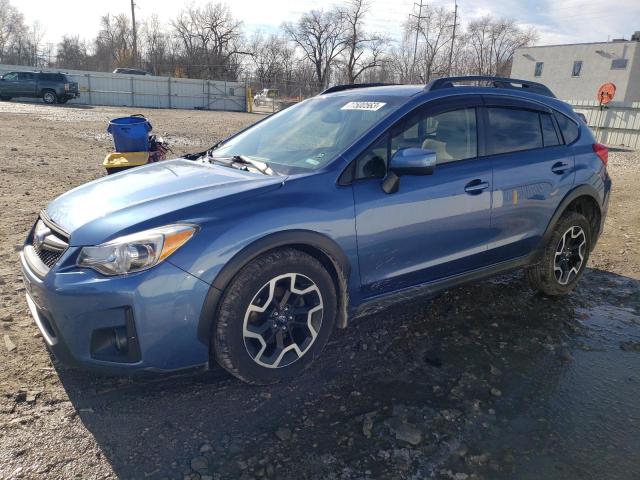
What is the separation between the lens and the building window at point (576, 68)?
139ft

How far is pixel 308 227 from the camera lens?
9.14 ft

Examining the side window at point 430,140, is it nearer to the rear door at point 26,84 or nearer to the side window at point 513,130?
the side window at point 513,130

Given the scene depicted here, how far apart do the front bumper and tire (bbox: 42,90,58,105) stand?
105 ft

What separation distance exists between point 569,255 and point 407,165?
2.25 m

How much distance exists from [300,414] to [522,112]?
2992 mm

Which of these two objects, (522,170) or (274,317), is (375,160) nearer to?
(274,317)

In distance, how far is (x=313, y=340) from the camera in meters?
2.96

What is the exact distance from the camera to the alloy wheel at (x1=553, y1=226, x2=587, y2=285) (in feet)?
14.1

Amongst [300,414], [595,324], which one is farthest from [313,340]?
[595,324]

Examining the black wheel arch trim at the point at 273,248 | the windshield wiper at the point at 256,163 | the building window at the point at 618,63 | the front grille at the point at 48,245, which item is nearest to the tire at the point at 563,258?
the black wheel arch trim at the point at 273,248

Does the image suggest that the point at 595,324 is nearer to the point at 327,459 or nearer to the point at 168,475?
the point at 327,459

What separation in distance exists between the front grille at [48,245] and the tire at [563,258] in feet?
11.9

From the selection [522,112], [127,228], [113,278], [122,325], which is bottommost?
[122,325]

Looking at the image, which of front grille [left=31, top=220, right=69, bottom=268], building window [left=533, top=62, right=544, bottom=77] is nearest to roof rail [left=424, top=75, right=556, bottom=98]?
front grille [left=31, top=220, right=69, bottom=268]
